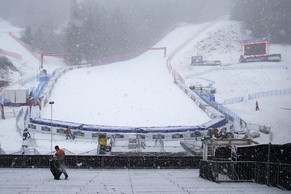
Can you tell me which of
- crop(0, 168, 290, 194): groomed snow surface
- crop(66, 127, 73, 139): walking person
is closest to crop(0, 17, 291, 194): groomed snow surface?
crop(0, 168, 290, 194): groomed snow surface

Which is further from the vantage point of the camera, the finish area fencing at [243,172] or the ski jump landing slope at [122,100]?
the ski jump landing slope at [122,100]

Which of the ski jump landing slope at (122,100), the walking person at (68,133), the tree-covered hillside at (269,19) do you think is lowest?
the walking person at (68,133)

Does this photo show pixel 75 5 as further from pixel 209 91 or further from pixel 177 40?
pixel 209 91

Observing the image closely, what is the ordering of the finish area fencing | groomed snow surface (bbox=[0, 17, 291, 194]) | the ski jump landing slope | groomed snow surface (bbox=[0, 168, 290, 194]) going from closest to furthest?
groomed snow surface (bbox=[0, 168, 290, 194]) < the finish area fencing < groomed snow surface (bbox=[0, 17, 291, 194]) < the ski jump landing slope

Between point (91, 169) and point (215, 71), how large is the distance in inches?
1884

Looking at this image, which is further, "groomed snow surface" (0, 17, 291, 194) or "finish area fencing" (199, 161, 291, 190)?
"groomed snow surface" (0, 17, 291, 194)

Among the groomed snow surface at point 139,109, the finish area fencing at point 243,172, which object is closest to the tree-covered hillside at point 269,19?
the groomed snow surface at point 139,109

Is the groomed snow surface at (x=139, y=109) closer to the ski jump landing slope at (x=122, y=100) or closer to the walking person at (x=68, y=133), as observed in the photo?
the ski jump landing slope at (x=122, y=100)

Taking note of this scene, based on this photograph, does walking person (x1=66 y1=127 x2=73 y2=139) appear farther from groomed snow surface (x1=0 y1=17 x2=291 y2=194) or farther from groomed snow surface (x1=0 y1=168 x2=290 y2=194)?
groomed snow surface (x1=0 y1=168 x2=290 y2=194)

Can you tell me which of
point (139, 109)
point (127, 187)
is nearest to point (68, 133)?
point (139, 109)

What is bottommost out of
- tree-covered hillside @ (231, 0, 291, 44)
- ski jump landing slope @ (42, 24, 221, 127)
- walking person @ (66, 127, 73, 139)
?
walking person @ (66, 127, 73, 139)

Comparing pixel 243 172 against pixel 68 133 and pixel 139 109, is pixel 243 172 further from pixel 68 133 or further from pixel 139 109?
pixel 139 109

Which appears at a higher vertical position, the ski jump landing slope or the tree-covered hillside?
the tree-covered hillside

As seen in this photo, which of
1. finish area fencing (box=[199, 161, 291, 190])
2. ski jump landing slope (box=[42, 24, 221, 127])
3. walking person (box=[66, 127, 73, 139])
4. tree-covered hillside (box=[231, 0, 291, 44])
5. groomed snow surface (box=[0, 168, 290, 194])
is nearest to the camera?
groomed snow surface (box=[0, 168, 290, 194])
